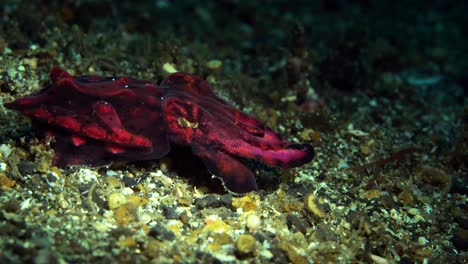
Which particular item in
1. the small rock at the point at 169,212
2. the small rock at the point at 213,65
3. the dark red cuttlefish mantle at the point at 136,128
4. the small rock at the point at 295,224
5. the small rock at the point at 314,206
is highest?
the dark red cuttlefish mantle at the point at 136,128

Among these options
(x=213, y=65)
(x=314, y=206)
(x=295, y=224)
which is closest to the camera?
(x=295, y=224)

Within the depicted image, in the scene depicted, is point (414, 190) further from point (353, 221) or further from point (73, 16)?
point (73, 16)

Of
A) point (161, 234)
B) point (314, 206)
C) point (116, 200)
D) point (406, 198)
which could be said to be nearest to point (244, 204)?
point (314, 206)

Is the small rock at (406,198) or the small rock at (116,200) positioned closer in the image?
the small rock at (116,200)

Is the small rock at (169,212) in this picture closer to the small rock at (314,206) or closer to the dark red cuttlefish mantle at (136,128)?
the dark red cuttlefish mantle at (136,128)

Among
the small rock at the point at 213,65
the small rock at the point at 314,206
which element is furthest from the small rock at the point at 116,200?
the small rock at the point at 213,65

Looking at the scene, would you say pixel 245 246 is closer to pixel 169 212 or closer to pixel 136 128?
pixel 169 212

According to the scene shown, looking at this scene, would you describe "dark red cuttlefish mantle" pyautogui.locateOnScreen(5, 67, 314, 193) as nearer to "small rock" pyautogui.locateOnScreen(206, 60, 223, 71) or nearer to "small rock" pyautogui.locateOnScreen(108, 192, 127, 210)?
"small rock" pyautogui.locateOnScreen(108, 192, 127, 210)

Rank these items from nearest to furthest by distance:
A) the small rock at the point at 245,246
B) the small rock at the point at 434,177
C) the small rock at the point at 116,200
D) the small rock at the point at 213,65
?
the small rock at the point at 245,246 → the small rock at the point at 116,200 → the small rock at the point at 434,177 → the small rock at the point at 213,65

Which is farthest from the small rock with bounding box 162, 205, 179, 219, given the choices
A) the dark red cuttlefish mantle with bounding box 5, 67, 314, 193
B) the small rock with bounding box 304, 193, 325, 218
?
the small rock with bounding box 304, 193, 325, 218
